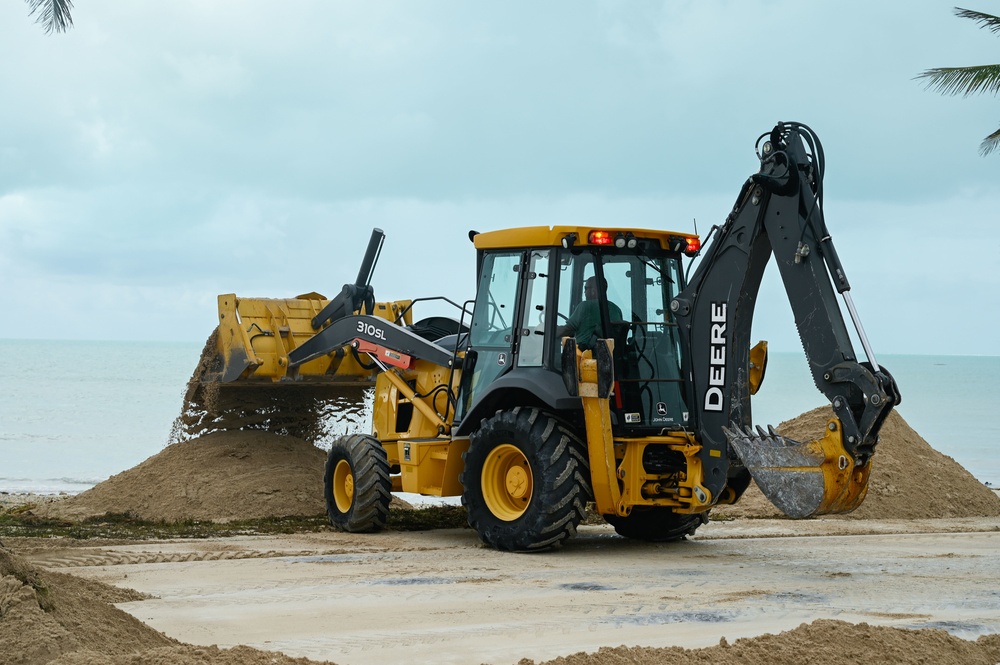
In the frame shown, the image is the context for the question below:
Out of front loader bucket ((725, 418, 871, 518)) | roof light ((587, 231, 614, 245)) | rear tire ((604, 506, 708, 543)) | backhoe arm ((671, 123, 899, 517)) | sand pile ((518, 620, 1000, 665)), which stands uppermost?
roof light ((587, 231, 614, 245))

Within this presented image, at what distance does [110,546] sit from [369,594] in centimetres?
320

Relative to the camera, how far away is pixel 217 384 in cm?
1307

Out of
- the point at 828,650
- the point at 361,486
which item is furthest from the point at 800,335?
the point at 361,486

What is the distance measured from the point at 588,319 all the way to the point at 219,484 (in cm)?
483

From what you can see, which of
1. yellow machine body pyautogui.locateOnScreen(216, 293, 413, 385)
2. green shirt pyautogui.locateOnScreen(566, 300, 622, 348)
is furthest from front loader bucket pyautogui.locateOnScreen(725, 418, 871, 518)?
yellow machine body pyautogui.locateOnScreen(216, 293, 413, 385)

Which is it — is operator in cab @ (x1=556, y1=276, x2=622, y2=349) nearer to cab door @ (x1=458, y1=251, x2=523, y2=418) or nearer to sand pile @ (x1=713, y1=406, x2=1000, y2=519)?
cab door @ (x1=458, y1=251, x2=523, y2=418)

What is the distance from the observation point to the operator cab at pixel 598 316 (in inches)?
398

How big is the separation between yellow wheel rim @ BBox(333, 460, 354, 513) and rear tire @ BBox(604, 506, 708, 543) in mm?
2535

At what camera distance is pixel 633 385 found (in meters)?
10.1

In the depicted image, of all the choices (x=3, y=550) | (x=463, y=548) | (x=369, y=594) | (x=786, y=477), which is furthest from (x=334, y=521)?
(x=3, y=550)

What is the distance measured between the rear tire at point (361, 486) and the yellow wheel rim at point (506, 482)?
1477mm

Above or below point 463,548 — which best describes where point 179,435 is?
above

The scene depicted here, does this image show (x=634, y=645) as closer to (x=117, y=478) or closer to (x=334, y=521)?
(x=334, y=521)

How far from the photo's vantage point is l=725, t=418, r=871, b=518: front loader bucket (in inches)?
343
